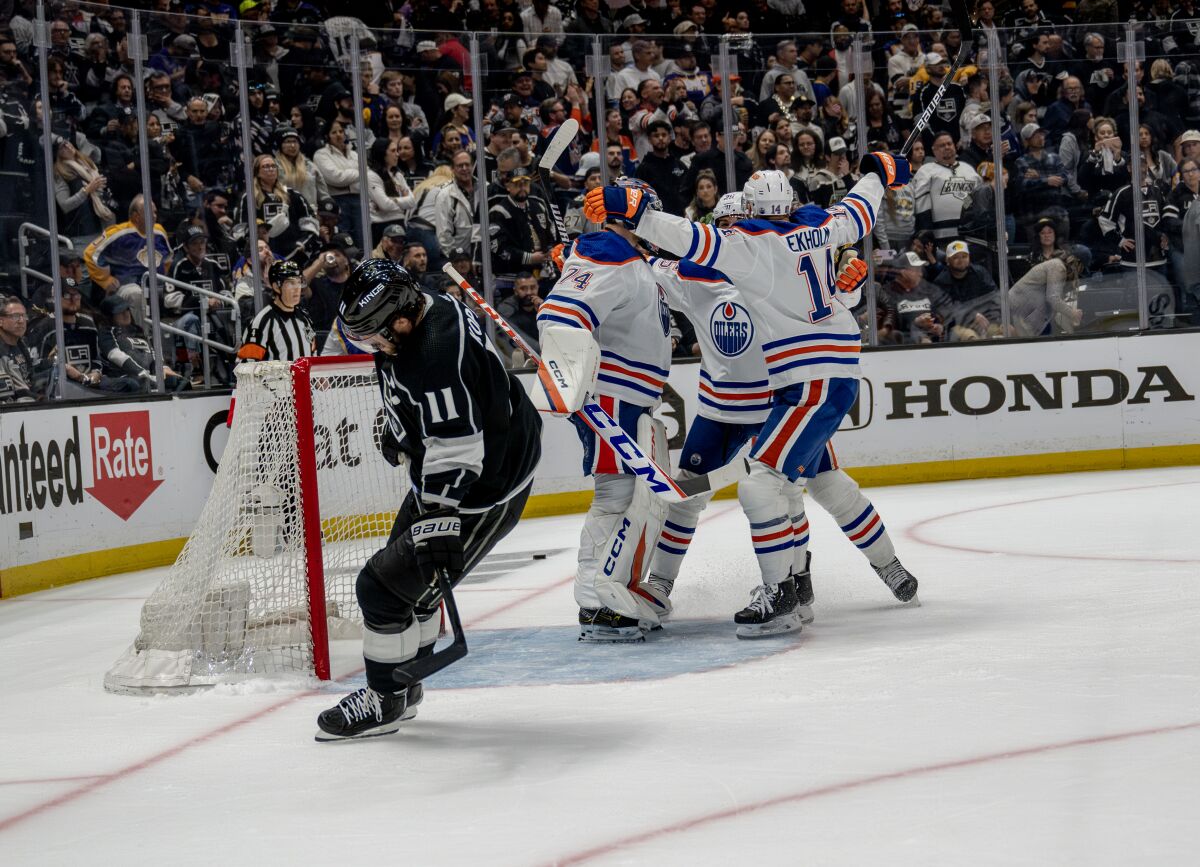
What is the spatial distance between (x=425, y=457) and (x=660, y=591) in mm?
1536

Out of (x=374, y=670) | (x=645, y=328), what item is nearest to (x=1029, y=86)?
(x=645, y=328)

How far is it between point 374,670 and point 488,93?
4956 mm

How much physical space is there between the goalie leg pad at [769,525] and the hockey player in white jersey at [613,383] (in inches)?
11.7

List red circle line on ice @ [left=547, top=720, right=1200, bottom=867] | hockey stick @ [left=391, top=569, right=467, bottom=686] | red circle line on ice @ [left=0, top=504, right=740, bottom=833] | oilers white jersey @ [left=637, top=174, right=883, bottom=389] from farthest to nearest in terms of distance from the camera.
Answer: oilers white jersey @ [left=637, top=174, right=883, bottom=389] → hockey stick @ [left=391, top=569, right=467, bottom=686] → red circle line on ice @ [left=0, top=504, right=740, bottom=833] → red circle line on ice @ [left=547, top=720, right=1200, bottom=867]

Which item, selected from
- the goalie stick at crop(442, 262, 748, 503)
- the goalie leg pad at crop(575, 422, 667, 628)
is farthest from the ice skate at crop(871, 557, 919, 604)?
the goalie leg pad at crop(575, 422, 667, 628)

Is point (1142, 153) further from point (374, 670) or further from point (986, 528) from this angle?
point (374, 670)

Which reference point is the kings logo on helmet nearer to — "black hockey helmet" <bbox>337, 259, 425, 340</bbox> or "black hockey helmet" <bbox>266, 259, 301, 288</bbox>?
"black hockey helmet" <bbox>337, 259, 425, 340</bbox>

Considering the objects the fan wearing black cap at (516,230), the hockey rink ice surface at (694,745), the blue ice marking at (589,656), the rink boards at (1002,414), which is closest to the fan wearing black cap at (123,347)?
the hockey rink ice surface at (694,745)

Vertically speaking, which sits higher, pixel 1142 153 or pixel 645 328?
pixel 1142 153

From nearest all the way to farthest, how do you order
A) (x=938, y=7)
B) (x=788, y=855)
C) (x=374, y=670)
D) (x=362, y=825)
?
(x=788, y=855)
(x=362, y=825)
(x=374, y=670)
(x=938, y=7)

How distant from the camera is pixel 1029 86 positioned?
794 cm

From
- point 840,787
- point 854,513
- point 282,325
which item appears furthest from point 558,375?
point 282,325

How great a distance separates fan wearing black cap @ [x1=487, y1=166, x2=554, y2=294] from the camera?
7.34 m

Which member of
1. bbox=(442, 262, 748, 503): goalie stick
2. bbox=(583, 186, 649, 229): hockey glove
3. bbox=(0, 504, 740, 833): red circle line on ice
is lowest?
bbox=(0, 504, 740, 833): red circle line on ice
